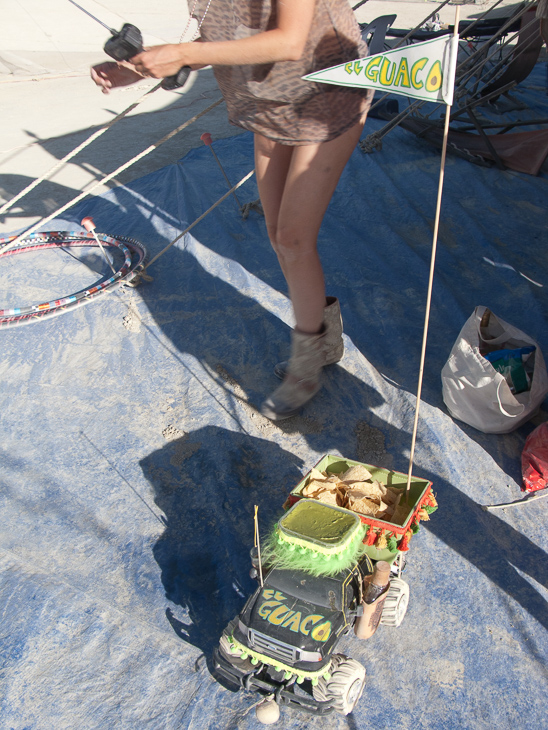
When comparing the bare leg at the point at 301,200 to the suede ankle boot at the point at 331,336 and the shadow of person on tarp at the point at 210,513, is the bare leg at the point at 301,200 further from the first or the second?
the shadow of person on tarp at the point at 210,513

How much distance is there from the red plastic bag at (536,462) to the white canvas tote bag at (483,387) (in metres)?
0.11

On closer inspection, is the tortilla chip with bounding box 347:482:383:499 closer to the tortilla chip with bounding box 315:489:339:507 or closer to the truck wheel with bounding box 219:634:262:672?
the tortilla chip with bounding box 315:489:339:507

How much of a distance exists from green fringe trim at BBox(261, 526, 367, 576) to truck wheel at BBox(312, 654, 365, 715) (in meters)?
0.23

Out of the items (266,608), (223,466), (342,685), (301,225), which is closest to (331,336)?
(301,225)

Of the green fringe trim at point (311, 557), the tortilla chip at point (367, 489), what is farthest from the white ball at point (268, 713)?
the tortilla chip at point (367, 489)

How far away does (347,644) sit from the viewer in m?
1.50

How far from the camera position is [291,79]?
1.53 meters

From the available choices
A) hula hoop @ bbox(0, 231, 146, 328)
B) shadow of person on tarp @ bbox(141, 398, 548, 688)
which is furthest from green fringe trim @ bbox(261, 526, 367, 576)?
hula hoop @ bbox(0, 231, 146, 328)

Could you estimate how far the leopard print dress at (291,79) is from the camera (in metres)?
1.48

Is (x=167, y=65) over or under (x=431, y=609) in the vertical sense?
over

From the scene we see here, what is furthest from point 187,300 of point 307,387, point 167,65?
point 167,65

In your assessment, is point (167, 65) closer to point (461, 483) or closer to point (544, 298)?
point (461, 483)

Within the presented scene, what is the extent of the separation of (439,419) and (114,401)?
1.41 m

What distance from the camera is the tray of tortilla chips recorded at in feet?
4.90
